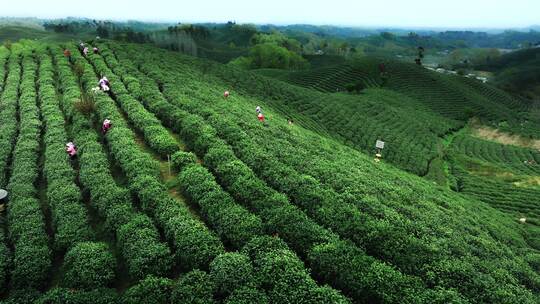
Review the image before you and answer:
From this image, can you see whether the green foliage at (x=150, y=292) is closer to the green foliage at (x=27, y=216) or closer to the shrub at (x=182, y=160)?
the green foliage at (x=27, y=216)

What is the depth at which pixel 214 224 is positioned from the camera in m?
12.8

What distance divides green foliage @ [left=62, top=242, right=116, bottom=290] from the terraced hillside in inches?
1.4

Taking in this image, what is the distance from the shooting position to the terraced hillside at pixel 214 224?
1037cm

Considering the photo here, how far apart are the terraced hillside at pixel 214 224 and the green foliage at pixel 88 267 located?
0.04 meters

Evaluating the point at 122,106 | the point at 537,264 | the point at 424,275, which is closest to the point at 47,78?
the point at 122,106

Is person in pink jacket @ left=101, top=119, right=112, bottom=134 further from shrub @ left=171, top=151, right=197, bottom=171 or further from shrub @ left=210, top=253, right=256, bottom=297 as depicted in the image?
shrub @ left=210, top=253, right=256, bottom=297

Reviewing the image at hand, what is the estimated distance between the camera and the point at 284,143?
20.4 metres

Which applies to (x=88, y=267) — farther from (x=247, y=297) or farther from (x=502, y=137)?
(x=502, y=137)

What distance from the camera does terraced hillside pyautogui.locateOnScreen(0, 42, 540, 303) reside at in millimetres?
10367

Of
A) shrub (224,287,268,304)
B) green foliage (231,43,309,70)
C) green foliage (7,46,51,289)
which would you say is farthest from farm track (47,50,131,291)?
green foliage (231,43,309,70)

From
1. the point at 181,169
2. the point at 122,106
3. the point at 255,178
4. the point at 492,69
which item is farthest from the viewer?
the point at 492,69

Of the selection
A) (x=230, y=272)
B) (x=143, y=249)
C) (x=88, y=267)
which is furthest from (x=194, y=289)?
(x=88, y=267)

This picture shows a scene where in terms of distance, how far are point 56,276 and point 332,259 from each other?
9.02m

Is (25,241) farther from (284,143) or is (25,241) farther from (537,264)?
(537,264)
